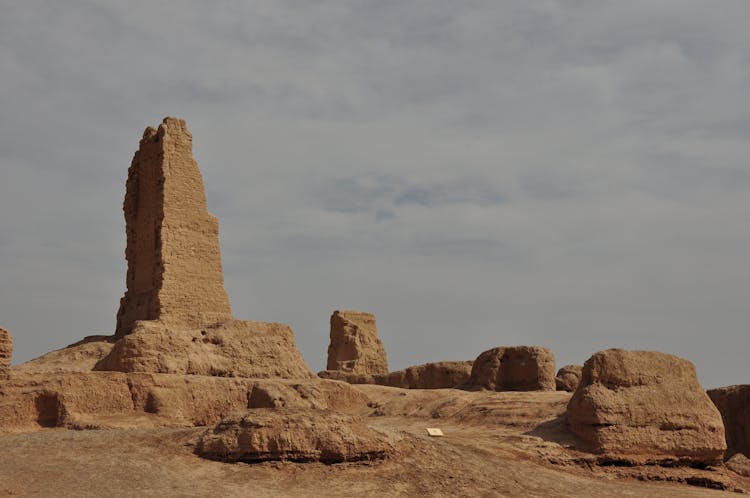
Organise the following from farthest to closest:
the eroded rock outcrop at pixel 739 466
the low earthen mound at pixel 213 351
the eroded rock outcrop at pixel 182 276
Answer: the eroded rock outcrop at pixel 182 276
the low earthen mound at pixel 213 351
the eroded rock outcrop at pixel 739 466

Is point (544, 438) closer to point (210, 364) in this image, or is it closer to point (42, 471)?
point (210, 364)

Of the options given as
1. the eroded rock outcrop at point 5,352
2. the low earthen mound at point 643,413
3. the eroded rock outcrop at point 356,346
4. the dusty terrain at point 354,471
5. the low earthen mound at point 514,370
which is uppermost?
the eroded rock outcrop at point 356,346

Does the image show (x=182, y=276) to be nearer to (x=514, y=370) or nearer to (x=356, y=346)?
(x=514, y=370)

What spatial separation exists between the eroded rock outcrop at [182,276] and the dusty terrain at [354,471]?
5647 mm

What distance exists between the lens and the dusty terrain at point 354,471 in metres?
12.4

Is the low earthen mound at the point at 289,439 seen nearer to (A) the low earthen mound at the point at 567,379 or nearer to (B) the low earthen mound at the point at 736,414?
(B) the low earthen mound at the point at 736,414

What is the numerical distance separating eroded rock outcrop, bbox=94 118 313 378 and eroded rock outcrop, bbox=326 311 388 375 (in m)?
15.5

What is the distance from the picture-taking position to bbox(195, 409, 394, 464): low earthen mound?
1366 centimetres

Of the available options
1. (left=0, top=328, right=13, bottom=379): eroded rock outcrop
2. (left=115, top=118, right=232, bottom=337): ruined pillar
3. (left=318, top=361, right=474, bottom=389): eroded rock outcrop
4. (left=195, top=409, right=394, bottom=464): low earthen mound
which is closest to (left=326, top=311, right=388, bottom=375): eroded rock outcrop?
(left=318, top=361, right=474, bottom=389): eroded rock outcrop

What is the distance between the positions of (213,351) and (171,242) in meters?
3.67

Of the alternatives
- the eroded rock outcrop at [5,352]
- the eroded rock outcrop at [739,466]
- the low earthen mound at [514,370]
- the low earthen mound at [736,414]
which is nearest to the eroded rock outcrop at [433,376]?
the low earthen mound at [514,370]

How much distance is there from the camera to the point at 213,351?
21.8 metres

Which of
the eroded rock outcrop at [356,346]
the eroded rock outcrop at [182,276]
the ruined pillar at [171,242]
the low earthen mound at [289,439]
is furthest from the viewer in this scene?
the eroded rock outcrop at [356,346]

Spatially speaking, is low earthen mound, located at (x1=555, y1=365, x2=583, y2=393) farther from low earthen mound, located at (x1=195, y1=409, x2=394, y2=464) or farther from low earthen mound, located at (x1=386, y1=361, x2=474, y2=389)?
low earthen mound, located at (x1=195, y1=409, x2=394, y2=464)
